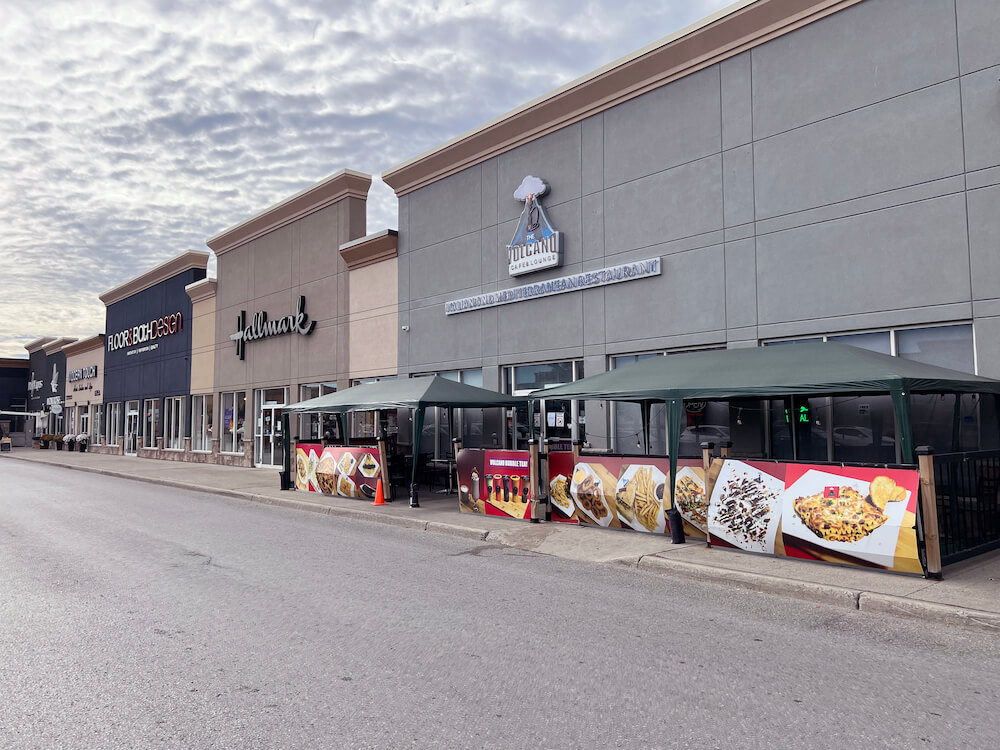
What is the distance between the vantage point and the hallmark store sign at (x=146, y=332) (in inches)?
1411

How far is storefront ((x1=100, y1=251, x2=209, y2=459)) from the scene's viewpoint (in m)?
34.9

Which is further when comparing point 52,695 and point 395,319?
point 395,319

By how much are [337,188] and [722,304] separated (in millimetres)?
15246

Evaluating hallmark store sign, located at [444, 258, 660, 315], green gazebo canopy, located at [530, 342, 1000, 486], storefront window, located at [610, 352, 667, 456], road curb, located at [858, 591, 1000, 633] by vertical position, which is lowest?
road curb, located at [858, 591, 1000, 633]

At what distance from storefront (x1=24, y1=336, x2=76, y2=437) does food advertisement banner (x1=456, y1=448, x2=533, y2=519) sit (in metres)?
51.6

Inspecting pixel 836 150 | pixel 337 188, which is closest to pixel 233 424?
pixel 337 188

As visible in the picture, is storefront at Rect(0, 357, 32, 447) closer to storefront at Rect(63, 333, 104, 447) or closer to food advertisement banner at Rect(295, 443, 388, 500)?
storefront at Rect(63, 333, 104, 447)

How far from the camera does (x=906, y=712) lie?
4.42m

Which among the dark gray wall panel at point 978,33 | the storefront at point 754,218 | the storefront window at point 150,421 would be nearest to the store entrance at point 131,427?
the storefront window at point 150,421

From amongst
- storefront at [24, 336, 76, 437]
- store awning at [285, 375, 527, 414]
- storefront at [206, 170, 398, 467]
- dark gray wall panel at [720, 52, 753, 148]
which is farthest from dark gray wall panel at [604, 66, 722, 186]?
storefront at [24, 336, 76, 437]

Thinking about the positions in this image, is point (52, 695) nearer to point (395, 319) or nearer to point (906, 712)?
point (906, 712)

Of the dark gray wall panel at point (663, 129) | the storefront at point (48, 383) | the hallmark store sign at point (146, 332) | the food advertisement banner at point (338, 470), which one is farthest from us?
the storefront at point (48, 383)

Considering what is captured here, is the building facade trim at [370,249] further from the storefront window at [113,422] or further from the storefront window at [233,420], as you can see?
the storefront window at [113,422]

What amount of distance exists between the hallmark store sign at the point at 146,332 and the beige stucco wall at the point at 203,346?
188cm
